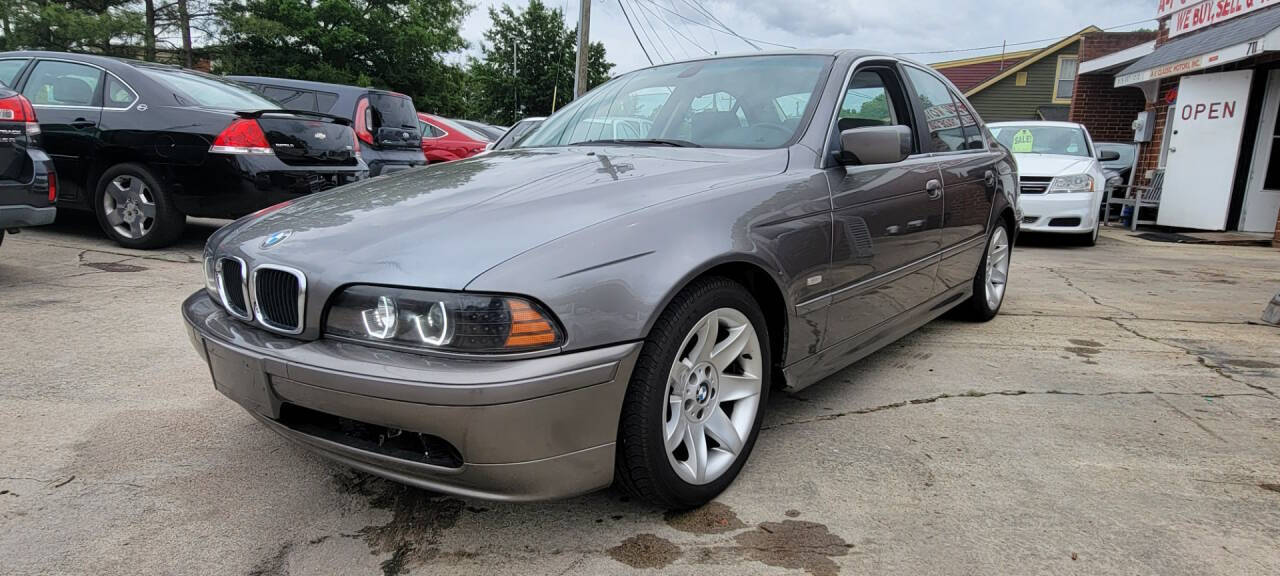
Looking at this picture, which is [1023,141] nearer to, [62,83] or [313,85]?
[313,85]

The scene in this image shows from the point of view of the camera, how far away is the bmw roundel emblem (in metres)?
2.12

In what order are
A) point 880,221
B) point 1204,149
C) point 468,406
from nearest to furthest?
point 468,406 → point 880,221 → point 1204,149

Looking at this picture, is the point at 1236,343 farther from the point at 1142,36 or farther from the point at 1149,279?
the point at 1142,36

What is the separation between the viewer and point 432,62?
30859mm

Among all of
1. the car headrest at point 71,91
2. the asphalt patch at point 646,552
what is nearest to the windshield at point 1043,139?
the asphalt patch at point 646,552

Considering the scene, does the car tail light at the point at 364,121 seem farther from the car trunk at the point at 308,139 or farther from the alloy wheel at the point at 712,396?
the alloy wheel at the point at 712,396

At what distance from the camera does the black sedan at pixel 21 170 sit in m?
4.42

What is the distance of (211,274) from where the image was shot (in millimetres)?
2342

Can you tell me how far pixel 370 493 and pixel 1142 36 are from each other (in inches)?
761

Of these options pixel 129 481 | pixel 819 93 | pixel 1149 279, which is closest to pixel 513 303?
pixel 129 481

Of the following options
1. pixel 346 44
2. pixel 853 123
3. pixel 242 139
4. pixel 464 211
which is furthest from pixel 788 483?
pixel 346 44

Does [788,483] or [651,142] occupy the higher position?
[651,142]

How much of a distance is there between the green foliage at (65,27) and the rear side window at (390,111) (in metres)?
20.5

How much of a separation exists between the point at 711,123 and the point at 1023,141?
8.07 meters
